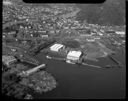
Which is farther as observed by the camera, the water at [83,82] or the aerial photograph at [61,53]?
the water at [83,82]

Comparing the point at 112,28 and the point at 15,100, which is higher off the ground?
the point at 15,100

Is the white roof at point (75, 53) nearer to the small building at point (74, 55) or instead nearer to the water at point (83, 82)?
the small building at point (74, 55)

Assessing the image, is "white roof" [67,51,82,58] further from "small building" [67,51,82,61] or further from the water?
the water

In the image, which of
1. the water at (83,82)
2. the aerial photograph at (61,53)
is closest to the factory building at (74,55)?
the aerial photograph at (61,53)

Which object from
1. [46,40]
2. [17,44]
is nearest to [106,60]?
[46,40]

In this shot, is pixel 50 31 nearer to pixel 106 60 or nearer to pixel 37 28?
pixel 37 28

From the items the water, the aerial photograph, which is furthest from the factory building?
the water

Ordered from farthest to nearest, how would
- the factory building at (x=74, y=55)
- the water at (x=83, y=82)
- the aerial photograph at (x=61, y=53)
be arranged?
the factory building at (x=74, y=55) < the water at (x=83, y=82) < the aerial photograph at (x=61, y=53)

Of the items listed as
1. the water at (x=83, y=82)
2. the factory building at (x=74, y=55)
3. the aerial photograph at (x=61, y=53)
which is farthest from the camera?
the factory building at (x=74, y=55)
